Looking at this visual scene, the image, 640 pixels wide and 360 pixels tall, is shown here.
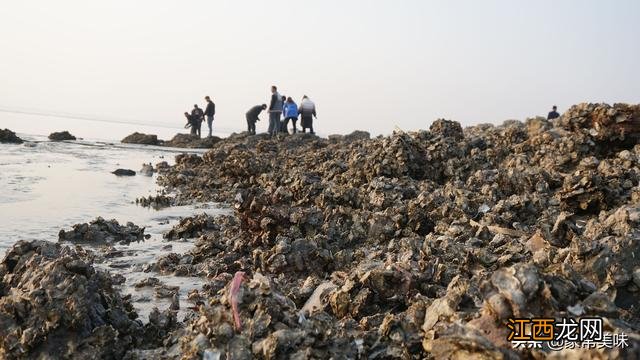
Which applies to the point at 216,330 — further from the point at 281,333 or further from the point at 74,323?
the point at 74,323

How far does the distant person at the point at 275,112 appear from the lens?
26019mm

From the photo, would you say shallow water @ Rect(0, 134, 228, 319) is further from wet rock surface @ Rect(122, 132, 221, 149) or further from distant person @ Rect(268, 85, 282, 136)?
wet rock surface @ Rect(122, 132, 221, 149)

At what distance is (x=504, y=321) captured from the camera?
2738 millimetres

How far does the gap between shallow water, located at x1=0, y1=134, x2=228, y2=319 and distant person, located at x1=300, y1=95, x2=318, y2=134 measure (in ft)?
35.8

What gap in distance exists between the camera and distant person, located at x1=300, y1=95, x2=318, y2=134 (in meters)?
26.3

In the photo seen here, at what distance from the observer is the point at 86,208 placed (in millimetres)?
10031

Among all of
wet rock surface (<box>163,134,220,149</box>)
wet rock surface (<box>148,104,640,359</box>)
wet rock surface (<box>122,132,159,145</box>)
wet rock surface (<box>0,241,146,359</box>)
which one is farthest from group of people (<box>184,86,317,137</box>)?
wet rock surface (<box>0,241,146,359</box>)

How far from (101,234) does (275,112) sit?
778 inches

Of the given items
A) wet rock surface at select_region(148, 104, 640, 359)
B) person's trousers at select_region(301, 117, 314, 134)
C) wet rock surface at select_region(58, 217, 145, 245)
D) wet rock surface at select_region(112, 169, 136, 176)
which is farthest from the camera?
person's trousers at select_region(301, 117, 314, 134)

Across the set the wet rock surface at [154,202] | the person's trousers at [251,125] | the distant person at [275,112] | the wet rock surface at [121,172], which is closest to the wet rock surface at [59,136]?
the person's trousers at [251,125]

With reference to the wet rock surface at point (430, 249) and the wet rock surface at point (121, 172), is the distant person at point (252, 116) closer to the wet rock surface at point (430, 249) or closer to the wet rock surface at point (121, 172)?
the wet rock surface at point (121, 172)

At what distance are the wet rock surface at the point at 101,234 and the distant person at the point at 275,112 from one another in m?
18.1

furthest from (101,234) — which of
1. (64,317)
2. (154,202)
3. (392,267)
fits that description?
(392,267)

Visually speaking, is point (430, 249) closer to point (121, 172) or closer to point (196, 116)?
point (121, 172)
